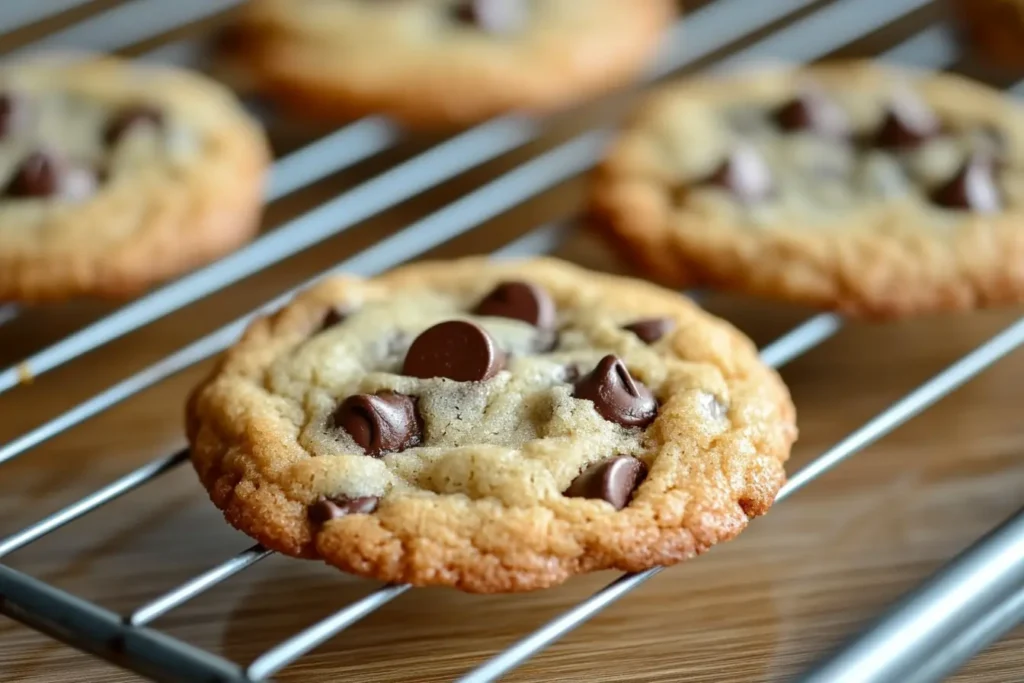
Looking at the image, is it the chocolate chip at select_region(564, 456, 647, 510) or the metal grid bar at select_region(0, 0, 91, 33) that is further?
the metal grid bar at select_region(0, 0, 91, 33)

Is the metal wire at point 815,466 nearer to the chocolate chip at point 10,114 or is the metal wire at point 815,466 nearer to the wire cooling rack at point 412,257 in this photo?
the wire cooling rack at point 412,257

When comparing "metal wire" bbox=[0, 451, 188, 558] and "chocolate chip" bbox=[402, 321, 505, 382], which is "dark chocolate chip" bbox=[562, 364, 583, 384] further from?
"metal wire" bbox=[0, 451, 188, 558]

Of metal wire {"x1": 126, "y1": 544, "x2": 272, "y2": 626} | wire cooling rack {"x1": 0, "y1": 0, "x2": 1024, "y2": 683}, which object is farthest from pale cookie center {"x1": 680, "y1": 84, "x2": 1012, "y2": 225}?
metal wire {"x1": 126, "y1": 544, "x2": 272, "y2": 626}

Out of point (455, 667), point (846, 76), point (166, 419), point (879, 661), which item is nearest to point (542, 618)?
point (455, 667)

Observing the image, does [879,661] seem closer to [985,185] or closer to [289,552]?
[289,552]

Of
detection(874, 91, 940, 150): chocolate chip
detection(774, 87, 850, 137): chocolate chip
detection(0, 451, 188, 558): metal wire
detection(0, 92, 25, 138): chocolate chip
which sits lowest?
detection(874, 91, 940, 150): chocolate chip

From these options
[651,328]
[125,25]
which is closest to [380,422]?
[651,328]

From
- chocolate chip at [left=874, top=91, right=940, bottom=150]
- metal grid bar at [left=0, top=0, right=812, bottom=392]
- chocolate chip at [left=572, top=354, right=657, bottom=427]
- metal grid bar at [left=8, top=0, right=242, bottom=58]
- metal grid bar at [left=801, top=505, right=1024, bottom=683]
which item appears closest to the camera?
metal grid bar at [left=801, top=505, right=1024, bottom=683]
